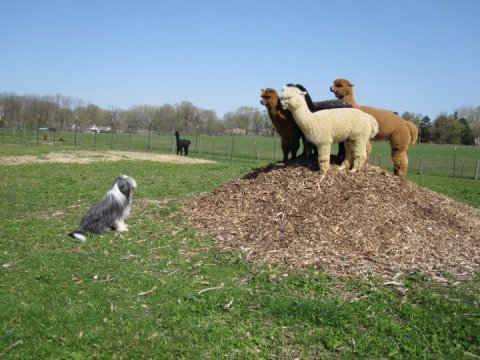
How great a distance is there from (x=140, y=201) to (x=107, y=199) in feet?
9.74

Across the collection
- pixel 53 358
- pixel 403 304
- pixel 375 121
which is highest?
pixel 375 121

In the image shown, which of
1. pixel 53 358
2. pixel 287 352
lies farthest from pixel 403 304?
pixel 53 358

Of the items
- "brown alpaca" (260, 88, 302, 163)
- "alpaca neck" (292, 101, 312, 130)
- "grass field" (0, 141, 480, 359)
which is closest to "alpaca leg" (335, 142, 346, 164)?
"brown alpaca" (260, 88, 302, 163)

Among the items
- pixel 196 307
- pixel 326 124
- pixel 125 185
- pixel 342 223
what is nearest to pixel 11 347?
pixel 196 307

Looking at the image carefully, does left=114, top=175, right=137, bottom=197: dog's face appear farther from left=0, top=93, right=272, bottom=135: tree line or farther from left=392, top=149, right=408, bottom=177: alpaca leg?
left=0, top=93, right=272, bottom=135: tree line

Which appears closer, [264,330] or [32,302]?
[264,330]

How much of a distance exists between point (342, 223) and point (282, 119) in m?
2.86

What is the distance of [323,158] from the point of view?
8320 mm

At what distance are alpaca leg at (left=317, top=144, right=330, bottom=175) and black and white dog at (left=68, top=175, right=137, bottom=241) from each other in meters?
3.71

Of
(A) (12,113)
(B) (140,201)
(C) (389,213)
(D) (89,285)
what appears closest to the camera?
(D) (89,285)

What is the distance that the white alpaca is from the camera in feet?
26.5

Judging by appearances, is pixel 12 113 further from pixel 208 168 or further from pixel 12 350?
pixel 12 350

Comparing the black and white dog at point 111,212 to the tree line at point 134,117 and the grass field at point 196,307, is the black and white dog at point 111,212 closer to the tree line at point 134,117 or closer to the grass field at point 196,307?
the grass field at point 196,307

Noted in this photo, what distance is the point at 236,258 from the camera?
261 inches
